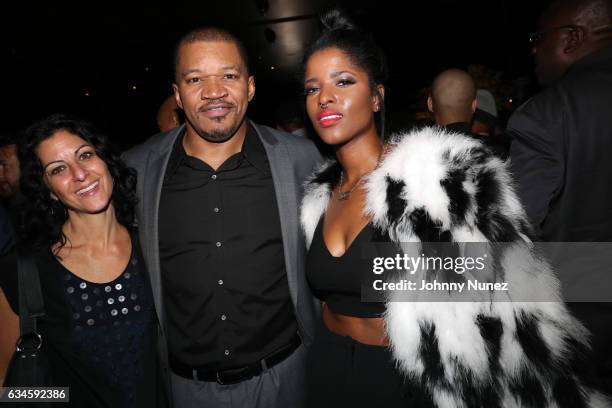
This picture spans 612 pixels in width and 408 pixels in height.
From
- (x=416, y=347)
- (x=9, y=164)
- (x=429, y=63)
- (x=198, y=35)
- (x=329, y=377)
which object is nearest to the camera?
(x=416, y=347)

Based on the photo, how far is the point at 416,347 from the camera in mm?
1425

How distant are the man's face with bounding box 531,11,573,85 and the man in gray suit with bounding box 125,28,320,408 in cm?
158

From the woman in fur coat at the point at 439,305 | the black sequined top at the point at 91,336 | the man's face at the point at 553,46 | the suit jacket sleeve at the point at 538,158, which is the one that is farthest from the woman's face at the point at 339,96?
the black sequined top at the point at 91,336

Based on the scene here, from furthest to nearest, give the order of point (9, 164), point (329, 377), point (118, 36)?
point (118, 36) → point (9, 164) → point (329, 377)

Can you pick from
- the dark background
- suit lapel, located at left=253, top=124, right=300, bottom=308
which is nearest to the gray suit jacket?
suit lapel, located at left=253, top=124, right=300, bottom=308

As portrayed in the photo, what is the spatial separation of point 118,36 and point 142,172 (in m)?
5.82

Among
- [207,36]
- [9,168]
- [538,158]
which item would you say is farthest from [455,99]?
[9,168]

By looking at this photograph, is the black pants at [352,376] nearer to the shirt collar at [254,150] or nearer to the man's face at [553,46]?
the shirt collar at [254,150]

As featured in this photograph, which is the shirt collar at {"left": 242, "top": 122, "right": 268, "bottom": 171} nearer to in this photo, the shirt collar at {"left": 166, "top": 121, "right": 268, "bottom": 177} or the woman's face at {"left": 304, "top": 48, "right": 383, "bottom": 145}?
the shirt collar at {"left": 166, "top": 121, "right": 268, "bottom": 177}

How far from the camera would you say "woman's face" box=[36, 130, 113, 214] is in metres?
1.86

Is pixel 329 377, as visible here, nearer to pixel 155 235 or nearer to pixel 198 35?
pixel 155 235

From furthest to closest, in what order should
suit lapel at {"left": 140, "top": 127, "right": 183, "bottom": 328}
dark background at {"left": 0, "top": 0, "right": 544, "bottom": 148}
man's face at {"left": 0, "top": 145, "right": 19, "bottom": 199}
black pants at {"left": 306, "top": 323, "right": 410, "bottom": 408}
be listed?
dark background at {"left": 0, "top": 0, "right": 544, "bottom": 148}
man's face at {"left": 0, "top": 145, "right": 19, "bottom": 199}
suit lapel at {"left": 140, "top": 127, "right": 183, "bottom": 328}
black pants at {"left": 306, "top": 323, "right": 410, "bottom": 408}

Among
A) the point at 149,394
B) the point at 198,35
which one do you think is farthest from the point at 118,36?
the point at 149,394

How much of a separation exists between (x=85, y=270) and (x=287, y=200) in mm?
1057
